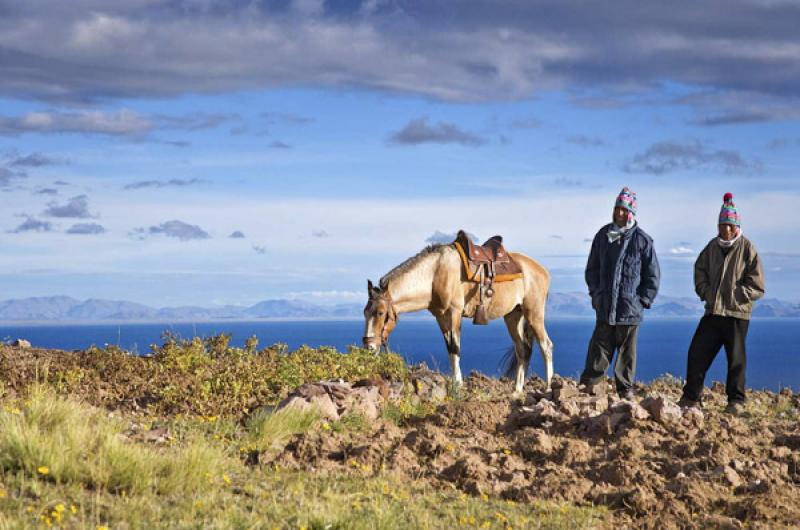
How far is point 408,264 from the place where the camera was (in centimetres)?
1410

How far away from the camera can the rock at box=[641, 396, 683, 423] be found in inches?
416

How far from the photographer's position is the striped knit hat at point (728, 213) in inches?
494

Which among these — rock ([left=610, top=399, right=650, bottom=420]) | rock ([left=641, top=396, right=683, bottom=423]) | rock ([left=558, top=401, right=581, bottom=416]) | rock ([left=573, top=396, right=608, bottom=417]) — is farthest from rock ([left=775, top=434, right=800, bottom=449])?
rock ([left=558, top=401, right=581, bottom=416])

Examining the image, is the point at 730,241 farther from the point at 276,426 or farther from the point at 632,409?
the point at 276,426

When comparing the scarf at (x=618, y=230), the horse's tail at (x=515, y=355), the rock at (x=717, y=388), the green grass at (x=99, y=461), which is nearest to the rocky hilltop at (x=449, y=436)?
the green grass at (x=99, y=461)

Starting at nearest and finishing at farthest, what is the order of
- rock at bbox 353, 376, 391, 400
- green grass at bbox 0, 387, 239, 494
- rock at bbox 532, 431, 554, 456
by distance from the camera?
green grass at bbox 0, 387, 239, 494
rock at bbox 532, 431, 554, 456
rock at bbox 353, 376, 391, 400

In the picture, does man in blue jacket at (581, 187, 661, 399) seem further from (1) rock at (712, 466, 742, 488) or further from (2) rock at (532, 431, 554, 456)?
(1) rock at (712, 466, 742, 488)

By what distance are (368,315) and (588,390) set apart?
324cm

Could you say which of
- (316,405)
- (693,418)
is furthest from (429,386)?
(693,418)

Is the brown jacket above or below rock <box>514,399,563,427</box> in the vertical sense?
above

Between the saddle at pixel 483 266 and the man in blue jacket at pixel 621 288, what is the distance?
1.79 meters

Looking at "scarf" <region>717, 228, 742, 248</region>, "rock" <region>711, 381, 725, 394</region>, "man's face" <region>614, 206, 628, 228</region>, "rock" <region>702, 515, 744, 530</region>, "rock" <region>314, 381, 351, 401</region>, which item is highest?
"man's face" <region>614, 206, 628, 228</region>

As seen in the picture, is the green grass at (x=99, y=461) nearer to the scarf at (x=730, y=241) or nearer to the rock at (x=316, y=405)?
the rock at (x=316, y=405)

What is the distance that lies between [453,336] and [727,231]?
4203 millimetres
